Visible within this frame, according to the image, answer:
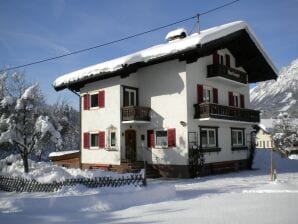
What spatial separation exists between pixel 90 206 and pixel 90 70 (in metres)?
15.2

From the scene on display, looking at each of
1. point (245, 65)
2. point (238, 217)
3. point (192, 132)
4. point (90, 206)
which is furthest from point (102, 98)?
point (238, 217)

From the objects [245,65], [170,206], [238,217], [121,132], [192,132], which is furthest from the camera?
[245,65]

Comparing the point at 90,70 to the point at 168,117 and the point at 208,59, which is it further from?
the point at 208,59

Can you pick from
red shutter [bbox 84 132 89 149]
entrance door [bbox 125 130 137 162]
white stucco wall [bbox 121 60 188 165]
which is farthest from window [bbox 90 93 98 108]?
entrance door [bbox 125 130 137 162]

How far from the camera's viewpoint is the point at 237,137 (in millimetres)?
27609

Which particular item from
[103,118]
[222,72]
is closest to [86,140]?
[103,118]

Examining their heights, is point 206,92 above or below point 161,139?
above

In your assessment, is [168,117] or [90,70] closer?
[168,117]

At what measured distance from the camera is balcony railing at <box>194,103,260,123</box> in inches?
859

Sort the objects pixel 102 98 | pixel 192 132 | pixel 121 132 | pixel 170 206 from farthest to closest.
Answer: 1. pixel 102 98
2. pixel 121 132
3. pixel 192 132
4. pixel 170 206

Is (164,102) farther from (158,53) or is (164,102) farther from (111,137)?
(111,137)

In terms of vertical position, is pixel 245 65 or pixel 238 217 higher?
pixel 245 65

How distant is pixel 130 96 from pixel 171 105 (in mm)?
3452

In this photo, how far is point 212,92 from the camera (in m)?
24.7
